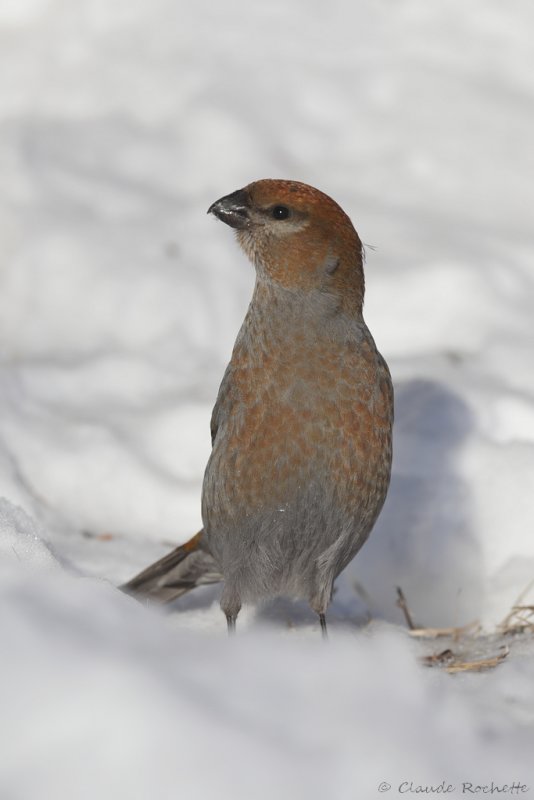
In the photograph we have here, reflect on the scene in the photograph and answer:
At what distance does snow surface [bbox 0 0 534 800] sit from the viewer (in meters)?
1.98

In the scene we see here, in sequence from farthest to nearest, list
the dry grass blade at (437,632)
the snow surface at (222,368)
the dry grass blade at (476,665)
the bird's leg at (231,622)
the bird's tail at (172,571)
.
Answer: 1. the bird's tail at (172,571)
2. the dry grass blade at (437,632)
3. the bird's leg at (231,622)
4. the dry grass blade at (476,665)
5. the snow surface at (222,368)

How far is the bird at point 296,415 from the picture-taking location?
338 centimetres

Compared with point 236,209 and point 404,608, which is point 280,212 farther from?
point 404,608

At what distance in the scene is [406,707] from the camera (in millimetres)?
2223

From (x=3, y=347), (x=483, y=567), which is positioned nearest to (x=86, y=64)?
(x=3, y=347)

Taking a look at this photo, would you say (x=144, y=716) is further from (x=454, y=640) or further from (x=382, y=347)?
(x=382, y=347)

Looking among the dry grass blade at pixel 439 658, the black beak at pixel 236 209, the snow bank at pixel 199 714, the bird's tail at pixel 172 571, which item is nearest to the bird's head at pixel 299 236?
the black beak at pixel 236 209

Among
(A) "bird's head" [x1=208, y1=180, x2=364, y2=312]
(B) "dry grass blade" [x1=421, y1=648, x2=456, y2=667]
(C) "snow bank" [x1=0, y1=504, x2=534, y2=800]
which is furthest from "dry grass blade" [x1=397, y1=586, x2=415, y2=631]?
(C) "snow bank" [x1=0, y1=504, x2=534, y2=800]

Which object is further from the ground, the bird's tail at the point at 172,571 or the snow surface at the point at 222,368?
the snow surface at the point at 222,368

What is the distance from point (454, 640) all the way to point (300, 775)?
197 cm

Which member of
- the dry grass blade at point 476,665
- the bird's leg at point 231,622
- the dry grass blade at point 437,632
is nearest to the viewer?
the dry grass blade at point 476,665

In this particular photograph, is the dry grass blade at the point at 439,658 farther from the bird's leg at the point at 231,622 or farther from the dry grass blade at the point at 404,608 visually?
the bird's leg at the point at 231,622

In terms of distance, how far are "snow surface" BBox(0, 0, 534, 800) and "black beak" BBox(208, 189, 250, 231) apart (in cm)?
108

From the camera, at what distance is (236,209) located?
360 cm
